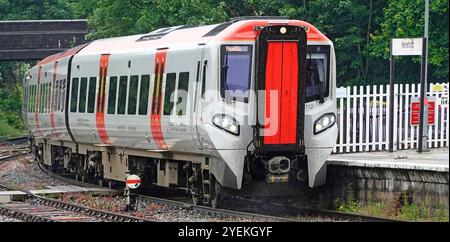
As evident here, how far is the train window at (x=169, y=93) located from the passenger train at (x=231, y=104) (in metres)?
0.02

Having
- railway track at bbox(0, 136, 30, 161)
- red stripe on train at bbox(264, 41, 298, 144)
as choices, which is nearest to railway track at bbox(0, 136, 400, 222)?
red stripe on train at bbox(264, 41, 298, 144)

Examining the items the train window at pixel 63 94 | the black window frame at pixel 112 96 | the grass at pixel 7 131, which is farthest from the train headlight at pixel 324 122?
the grass at pixel 7 131

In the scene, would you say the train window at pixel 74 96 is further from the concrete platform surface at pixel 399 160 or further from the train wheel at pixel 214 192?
the train wheel at pixel 214 192

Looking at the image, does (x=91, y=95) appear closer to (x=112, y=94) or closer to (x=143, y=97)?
(x=112, y=94)

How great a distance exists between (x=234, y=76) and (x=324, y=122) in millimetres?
1698

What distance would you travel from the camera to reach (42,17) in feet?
229

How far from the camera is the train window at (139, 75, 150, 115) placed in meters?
21.7

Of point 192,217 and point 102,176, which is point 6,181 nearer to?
point 102,176

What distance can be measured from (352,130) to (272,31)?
5698mm

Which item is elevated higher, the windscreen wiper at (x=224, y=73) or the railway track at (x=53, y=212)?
the windscreen wiper at (x=224, y=73)

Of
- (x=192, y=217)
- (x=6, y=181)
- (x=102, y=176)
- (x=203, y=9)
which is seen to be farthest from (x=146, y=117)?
(x=203, y=9)

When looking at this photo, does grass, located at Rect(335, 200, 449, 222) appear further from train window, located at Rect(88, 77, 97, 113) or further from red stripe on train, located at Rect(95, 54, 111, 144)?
train window, located at Rect(88, 77, 97, 113)

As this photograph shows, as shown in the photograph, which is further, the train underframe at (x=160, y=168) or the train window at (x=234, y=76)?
the train underframe at (x=160, y=168)

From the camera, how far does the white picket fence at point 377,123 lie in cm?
2256
